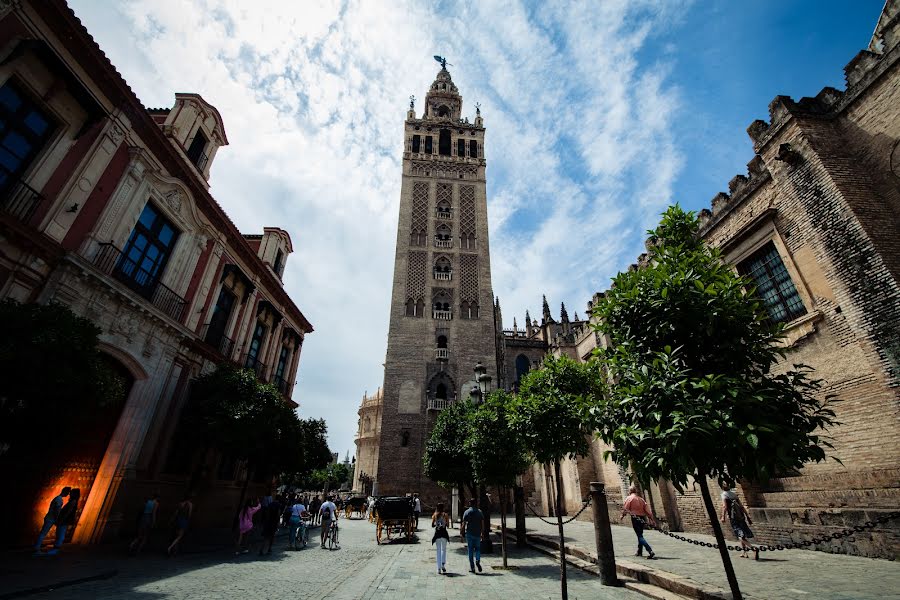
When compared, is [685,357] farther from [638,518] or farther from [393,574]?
[393,574]

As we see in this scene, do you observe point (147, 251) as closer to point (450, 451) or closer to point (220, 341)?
point (220, 341)

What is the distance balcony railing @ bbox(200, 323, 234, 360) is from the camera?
549 inches

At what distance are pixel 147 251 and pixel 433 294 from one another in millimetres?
19600

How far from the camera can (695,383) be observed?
13.6 feet

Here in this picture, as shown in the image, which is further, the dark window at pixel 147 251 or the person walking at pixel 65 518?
the dark window at pixel 147 251

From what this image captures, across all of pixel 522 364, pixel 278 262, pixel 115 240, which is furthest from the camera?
pixel 522 364

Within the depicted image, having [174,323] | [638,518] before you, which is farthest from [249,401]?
[638,518]

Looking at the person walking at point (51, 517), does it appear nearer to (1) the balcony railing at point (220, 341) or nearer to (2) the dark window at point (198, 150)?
(1) the balcony railing at point (220, 341)

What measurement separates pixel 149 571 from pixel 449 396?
19910 mm

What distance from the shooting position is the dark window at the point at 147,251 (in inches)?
411

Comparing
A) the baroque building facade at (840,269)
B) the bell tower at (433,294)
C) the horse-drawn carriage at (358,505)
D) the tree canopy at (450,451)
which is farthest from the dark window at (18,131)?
the horse-drawn carriage at (358,505)

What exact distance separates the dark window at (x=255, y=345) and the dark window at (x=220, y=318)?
6.80 feet

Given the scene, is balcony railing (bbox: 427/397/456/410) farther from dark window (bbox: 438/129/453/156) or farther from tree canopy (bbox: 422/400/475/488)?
dark window (bbox: 438/129/453/156)

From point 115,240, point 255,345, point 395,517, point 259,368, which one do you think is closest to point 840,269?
point 395,517
